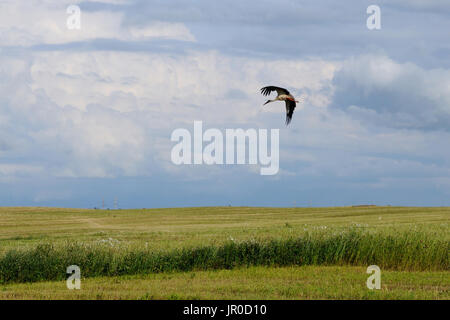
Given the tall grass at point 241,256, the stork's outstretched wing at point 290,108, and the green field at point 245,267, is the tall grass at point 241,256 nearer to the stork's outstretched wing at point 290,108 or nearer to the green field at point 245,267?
the green field at point 245,267

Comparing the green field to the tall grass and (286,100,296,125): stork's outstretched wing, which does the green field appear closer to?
the tall grass

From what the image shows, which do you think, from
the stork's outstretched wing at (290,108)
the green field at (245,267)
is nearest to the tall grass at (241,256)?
the green field at (245,267)

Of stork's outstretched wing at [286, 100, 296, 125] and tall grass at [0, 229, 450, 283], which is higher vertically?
stork's outstretched wing at [286, 100, 296, 125]

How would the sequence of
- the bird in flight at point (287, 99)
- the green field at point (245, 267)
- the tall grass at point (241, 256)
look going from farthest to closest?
the tall grass at point (241, 256) → the bird in flight at point (287, 99) → the green field at point (245, 267)

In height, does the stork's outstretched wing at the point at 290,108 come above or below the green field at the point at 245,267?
above

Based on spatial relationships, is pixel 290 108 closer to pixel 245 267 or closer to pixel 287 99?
pixel 287 99

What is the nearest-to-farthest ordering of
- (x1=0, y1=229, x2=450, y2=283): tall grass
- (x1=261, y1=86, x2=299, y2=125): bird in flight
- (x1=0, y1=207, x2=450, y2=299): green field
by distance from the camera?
(x1=0, y1=207, x2=450, y2=299): green field, (x1=261, y1=86, x2=299, y2=125): bird in flight, (x1=0, y1=229, x2=450, y2=283): tall grass

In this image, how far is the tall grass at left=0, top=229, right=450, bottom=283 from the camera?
24203 millimetres

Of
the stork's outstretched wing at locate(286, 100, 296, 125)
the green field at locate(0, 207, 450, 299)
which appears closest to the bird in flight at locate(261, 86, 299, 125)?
the stork's outstretched wing at locate(286, 100, 296, 125)

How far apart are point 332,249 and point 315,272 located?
107 inches

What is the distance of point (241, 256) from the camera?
2666 centimetres

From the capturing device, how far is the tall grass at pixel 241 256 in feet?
79.4
